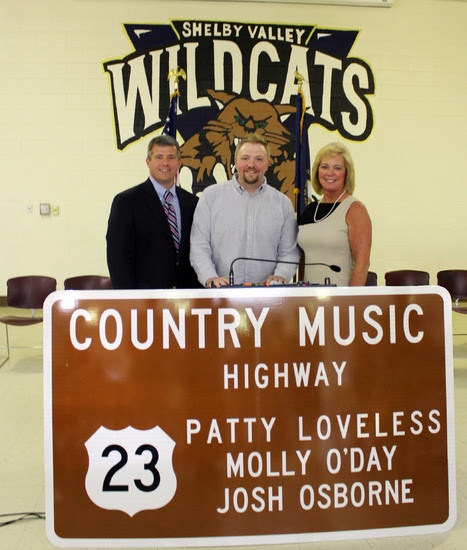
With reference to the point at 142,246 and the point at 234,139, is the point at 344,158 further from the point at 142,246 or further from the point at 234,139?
the point at 234,139

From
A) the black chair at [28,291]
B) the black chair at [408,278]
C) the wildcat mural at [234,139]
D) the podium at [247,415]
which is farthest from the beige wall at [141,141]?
the podium at [247,415]

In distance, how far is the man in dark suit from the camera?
3127mm

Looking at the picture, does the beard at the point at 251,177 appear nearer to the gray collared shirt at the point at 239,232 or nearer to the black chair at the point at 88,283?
the gray collared shirt at the point at 239,232

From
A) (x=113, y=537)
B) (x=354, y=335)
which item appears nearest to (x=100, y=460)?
(x=113, y=537)

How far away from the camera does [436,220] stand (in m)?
7.76

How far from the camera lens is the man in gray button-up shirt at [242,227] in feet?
9.55

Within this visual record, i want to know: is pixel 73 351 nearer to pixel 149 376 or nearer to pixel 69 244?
pixel 149 376

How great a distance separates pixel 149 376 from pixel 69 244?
5954 millimetres

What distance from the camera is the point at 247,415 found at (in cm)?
184

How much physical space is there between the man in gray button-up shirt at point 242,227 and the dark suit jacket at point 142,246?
0.22 meters

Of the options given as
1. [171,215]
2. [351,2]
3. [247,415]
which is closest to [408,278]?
[171,215]

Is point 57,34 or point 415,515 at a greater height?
point 57,34

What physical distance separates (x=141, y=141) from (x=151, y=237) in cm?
453

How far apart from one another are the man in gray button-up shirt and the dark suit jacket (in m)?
0.22
